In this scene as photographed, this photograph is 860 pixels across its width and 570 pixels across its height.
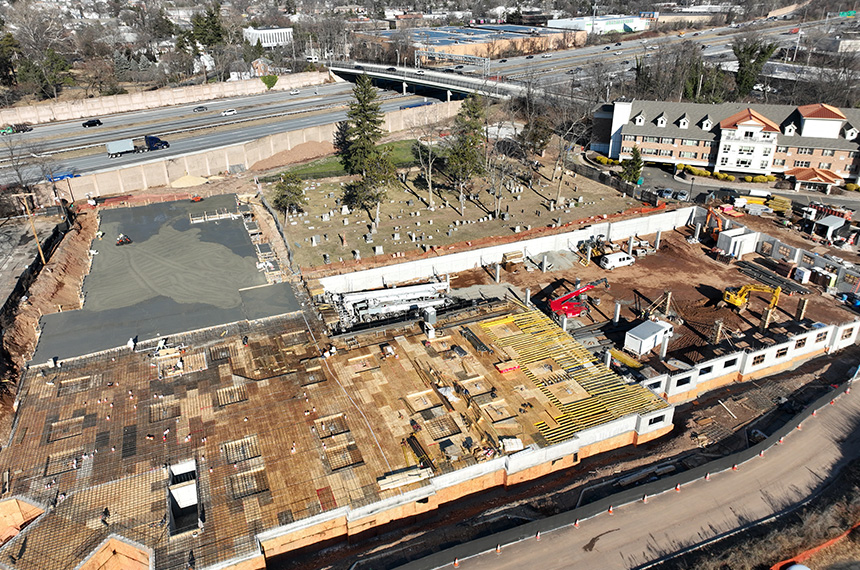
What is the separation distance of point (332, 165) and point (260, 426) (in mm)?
54409

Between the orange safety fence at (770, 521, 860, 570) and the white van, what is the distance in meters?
29.3

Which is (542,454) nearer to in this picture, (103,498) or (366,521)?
(366,521)

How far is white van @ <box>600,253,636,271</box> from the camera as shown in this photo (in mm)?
53547

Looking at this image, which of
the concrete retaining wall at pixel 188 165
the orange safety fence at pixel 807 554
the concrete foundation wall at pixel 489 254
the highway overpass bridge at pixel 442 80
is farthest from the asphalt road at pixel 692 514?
the highway overpass bridge at pixel 442 80

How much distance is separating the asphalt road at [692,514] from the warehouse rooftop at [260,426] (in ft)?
16.4

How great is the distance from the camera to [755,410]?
3616 cm

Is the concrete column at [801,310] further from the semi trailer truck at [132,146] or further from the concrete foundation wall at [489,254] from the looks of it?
the semi trailer truck at [132,146]

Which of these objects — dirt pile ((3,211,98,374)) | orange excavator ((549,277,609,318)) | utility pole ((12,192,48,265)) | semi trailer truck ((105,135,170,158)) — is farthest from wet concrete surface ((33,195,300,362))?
orange excavator ((549,277,609,318))

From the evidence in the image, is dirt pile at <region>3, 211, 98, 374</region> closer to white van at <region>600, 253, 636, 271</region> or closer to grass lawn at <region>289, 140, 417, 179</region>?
grass lawn at <region>289, 140, 417, 179</region>

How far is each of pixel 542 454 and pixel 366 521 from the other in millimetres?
9826

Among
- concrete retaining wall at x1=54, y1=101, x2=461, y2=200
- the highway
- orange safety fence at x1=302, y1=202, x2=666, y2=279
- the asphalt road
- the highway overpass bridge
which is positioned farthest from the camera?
the highway overpass bridge

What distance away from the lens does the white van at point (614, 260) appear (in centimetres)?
5355

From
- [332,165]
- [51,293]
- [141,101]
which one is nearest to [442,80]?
[332,165]

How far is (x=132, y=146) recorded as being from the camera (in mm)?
75250
